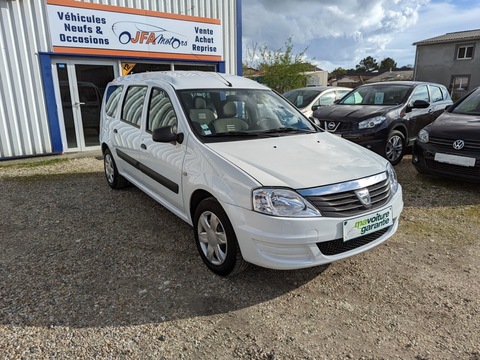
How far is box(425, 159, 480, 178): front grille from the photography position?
503cm

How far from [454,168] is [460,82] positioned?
2794cm

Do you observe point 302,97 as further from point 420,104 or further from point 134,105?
point 134,105

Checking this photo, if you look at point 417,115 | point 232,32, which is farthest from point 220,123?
point 232,32

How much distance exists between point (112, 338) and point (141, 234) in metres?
1.69

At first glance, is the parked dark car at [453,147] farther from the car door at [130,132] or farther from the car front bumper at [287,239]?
the car door at [130,132]

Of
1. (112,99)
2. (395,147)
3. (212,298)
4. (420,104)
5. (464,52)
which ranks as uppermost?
(464,52)

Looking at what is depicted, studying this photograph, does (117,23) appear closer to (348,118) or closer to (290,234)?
(348,118)

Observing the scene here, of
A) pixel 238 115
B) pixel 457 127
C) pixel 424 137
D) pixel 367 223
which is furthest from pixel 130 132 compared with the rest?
pixel 457 127

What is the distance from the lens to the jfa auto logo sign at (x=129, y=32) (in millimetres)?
7685

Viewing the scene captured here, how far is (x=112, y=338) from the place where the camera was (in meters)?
2.36

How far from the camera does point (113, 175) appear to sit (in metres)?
5.46

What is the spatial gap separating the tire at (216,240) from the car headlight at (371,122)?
14.4 ft

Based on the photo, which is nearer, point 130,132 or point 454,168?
point 130,132

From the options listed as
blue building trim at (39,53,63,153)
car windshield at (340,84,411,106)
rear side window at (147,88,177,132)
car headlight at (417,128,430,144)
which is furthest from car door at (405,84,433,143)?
blue building trim at (39,53,63,153)
